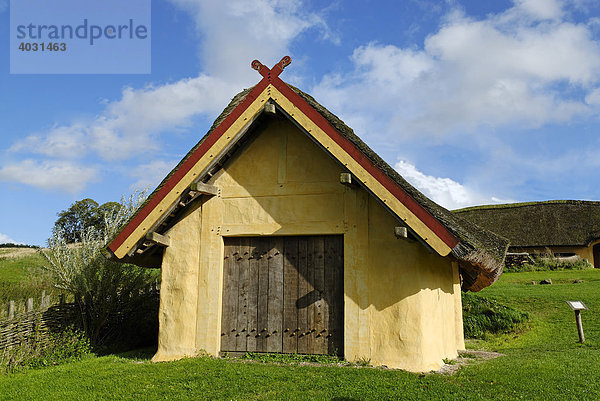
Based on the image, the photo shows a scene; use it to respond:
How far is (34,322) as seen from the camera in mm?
11336

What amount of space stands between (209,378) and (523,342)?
477 inches

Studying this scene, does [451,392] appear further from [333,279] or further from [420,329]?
[333,279]

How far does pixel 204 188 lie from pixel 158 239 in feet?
4.58

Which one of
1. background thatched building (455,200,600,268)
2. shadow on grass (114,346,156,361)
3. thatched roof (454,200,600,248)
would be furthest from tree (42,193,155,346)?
thatched roof (454,200,600,248)

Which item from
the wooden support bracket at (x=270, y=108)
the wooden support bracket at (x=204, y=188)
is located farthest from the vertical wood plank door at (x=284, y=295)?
the wooden support bracket at (x=270, y=108)

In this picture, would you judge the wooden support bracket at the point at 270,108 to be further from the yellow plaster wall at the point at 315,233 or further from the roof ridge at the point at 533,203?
the roof ridge at the point at 533,203

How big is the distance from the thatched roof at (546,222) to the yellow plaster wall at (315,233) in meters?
29.6

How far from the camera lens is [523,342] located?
16109mm

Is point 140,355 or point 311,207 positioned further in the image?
point 140,355

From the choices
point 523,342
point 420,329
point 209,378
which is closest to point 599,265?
point 523,342

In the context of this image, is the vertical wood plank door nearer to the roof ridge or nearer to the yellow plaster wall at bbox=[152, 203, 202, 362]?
the yellow plaster wall at bbox=[152, 203, 202, 362]

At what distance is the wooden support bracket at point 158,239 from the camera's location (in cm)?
984

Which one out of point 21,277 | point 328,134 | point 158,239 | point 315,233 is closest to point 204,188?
point 158,239

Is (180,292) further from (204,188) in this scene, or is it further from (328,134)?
(328,134)
